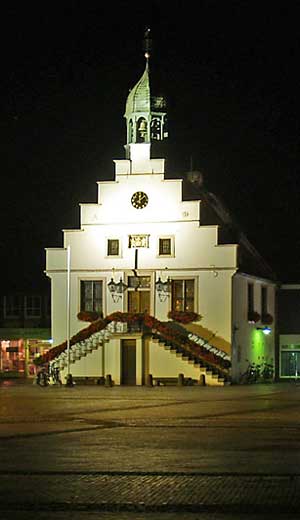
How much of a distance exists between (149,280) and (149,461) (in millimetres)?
39151

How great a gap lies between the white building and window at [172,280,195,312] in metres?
0.05

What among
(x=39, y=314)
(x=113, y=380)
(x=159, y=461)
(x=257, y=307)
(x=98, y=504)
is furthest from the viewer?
(x=39, y=314)

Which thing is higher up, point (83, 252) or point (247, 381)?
point (83, 252)

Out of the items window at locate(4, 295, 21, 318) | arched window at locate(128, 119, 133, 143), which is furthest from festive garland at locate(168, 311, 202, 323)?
window at locate(4, 295, 21, 318)

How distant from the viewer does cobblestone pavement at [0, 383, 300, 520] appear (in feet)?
53.4

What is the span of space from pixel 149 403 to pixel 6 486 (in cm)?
2404

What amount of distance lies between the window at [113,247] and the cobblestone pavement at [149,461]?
20.7 metres

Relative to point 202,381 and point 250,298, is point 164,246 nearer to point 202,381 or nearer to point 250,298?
point 250,298

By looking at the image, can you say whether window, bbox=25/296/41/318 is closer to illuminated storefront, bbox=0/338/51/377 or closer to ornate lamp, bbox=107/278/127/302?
illuminated storefront, bbox=0/338/51/377

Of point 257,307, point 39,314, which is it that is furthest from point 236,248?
point 39,314

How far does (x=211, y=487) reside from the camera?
59.9 feet

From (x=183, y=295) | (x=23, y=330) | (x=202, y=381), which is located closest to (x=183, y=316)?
(x=183, y=295)

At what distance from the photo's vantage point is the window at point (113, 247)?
6153cm

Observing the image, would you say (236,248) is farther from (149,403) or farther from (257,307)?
(149,403)
